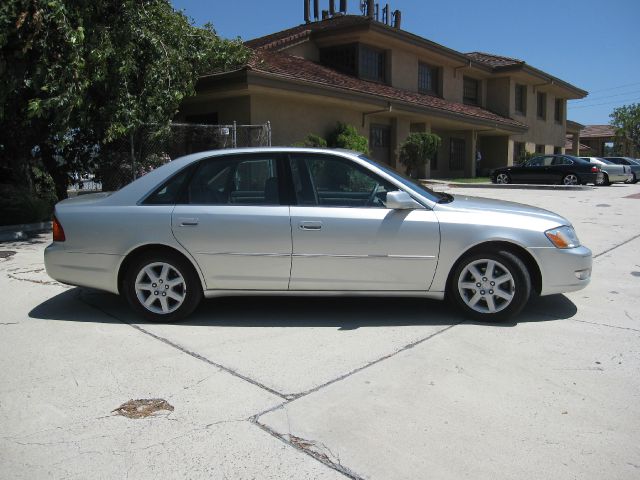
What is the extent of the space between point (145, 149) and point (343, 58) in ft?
40.5

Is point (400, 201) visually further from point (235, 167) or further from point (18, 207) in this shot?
point (18, 207)

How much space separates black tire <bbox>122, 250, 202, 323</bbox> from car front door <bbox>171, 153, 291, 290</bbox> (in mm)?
149

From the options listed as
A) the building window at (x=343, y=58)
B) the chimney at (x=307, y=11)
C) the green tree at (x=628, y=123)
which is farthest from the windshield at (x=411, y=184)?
the green tree at (x=628, y=123)

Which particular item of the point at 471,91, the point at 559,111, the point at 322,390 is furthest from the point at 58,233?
the point at 559,111

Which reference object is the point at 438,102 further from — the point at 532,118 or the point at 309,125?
the point at 532,118

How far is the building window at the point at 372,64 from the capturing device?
2189cm

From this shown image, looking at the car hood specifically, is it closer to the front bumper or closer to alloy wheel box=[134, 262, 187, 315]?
the front bumper

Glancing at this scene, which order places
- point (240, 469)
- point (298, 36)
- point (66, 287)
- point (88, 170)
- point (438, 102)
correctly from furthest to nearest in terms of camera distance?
1. point (438, 102)
2. point (298, 36)
3. point (88, 170)
4. point (66, 287)
5. point (240, 469)

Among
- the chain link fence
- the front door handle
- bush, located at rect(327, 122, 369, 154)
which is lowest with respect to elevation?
the front door handle

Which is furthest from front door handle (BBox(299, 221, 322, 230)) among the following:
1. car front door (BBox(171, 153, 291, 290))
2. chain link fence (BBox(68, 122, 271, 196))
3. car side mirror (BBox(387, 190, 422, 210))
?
chain link fence (BBox(68, 122, 271, 196))

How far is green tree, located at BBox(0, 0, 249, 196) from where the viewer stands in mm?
8117

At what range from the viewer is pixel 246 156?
203 inches

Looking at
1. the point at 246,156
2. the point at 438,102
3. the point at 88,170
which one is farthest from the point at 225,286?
the point at 438,102

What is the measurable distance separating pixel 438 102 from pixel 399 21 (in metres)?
9.90
